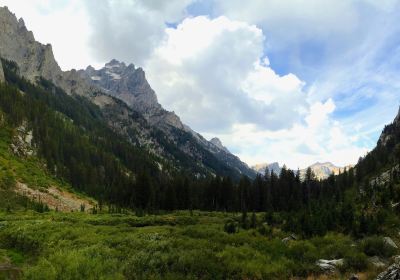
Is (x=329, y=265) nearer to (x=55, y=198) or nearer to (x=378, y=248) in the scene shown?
(x=378, y=248)

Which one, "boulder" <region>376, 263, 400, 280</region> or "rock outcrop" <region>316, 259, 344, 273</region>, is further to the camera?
"rock outcrop" <region>316, 259, 344, 273</region>

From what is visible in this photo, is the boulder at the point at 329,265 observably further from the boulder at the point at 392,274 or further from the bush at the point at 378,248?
the boulder at the point at 392,274

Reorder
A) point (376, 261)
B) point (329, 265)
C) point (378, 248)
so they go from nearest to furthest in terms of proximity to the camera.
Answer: point (329, 265) < point (376, 261) < point (378, 248)

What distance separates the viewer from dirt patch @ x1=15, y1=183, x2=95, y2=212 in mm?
90812

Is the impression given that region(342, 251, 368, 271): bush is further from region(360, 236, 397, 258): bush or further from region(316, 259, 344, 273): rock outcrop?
region(360, 236, 397, 258): bush

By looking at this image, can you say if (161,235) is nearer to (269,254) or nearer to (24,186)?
(269,254)

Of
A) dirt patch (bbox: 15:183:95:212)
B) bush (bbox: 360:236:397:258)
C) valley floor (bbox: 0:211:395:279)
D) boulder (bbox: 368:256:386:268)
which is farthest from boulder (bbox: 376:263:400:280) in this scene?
dirt patch (bbox: 15:183:95:212)

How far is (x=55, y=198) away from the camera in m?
98.3

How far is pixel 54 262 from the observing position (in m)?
22.8

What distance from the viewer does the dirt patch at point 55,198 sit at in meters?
90.8

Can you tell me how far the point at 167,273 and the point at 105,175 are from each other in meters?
150

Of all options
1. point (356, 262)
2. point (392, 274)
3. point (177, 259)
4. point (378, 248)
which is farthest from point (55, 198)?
point (392, 274)

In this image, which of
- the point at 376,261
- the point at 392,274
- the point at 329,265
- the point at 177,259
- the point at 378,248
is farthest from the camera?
the point at 378,248

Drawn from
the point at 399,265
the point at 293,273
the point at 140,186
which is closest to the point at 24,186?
the point at 140,186
